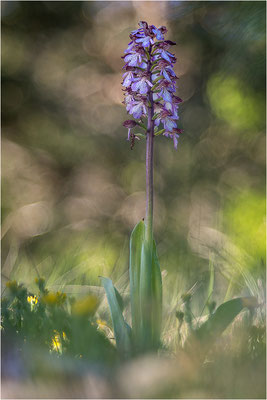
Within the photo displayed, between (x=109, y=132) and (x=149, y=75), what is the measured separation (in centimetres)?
138

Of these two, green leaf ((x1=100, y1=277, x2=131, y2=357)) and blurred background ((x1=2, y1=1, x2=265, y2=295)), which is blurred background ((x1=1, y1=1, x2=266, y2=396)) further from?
green leaf ((x1=100, y1=277, x2=131, y2=357))

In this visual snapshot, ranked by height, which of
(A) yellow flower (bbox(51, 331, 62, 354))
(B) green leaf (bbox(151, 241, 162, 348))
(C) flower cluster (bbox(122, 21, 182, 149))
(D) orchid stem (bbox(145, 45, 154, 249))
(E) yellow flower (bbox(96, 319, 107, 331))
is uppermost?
(C) flower cluster (bbox(122, 21, 182, 149))

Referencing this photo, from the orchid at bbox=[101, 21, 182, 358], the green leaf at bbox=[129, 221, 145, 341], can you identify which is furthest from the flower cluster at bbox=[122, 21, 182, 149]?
the green leaf at bbox=[129, 221, 145, 341]

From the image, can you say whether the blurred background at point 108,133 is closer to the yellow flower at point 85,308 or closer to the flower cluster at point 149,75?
the flower cluster at point 149,75

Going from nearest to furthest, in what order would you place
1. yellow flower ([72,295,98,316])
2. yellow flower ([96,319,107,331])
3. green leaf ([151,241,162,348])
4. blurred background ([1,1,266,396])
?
yellow flower ([72,295,98,316]) < green leaf ([151,241,162,348]) < yellow flower ([96,319,107,331]) < blurred background ([1,1,266,396])

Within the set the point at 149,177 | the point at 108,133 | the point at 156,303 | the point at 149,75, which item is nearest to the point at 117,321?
the point at 156,303

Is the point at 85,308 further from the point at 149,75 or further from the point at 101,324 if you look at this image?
the point at 149,75

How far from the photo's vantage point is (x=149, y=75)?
82 centimetres

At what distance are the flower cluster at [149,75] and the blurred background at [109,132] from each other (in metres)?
0.88

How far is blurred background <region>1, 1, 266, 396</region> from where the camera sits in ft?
6.01

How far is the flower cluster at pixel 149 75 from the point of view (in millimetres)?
813

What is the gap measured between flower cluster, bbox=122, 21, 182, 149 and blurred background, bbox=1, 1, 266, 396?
0.88 m

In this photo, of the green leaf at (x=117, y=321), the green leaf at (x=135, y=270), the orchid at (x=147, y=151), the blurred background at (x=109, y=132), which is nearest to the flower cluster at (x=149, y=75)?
the orchid at (x=147, y=151)

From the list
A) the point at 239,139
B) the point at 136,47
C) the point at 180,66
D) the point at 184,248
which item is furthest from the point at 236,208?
the point at 136,47
